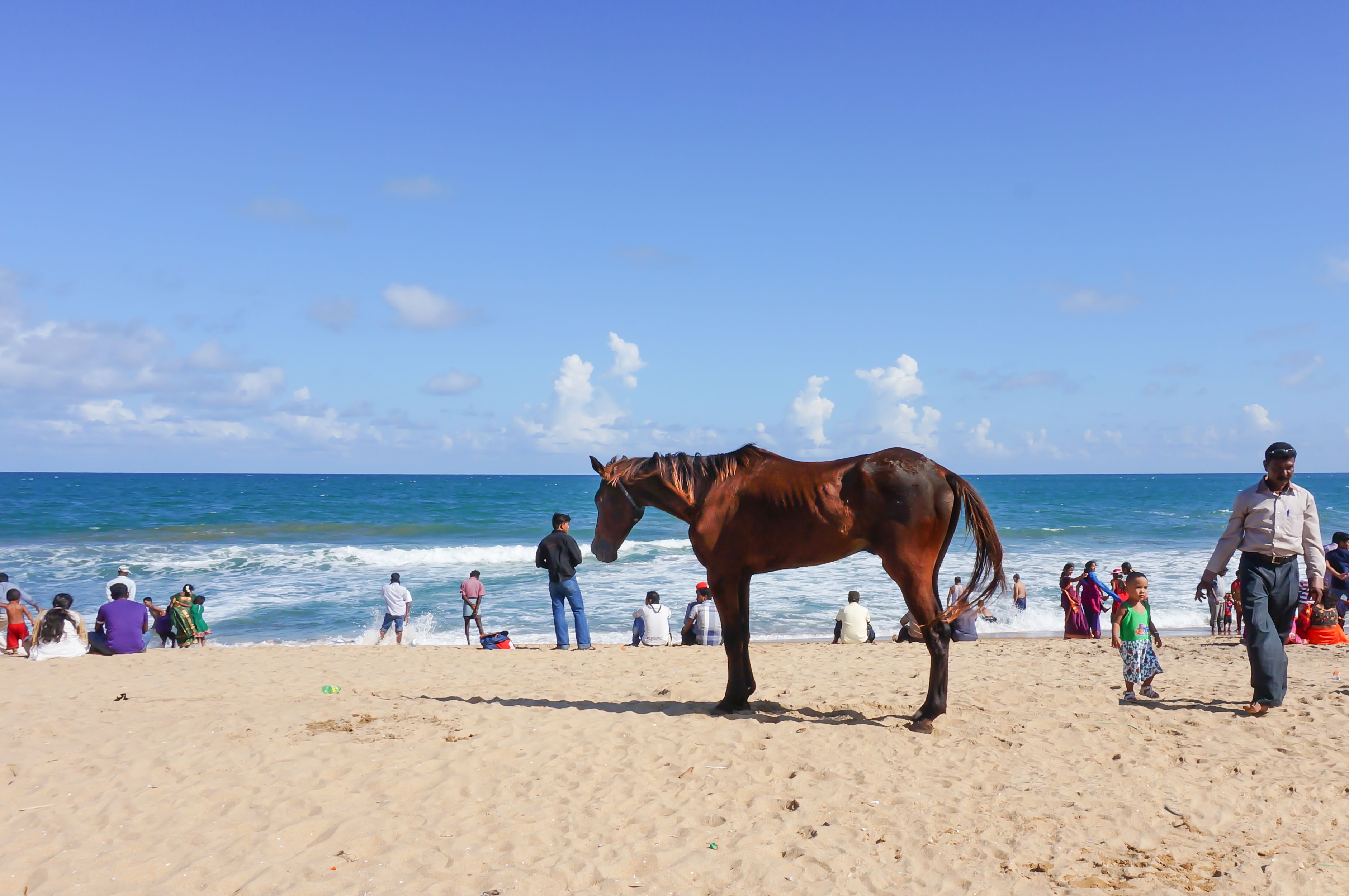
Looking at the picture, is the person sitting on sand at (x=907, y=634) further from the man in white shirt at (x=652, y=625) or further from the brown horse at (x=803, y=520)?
the brown horse at (x=803, y=520)

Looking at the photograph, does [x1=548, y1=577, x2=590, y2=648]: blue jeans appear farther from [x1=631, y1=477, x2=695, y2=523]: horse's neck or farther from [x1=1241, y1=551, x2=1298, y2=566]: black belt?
[x1=1241, y1=551, x2=1298, y2=566]: black belt

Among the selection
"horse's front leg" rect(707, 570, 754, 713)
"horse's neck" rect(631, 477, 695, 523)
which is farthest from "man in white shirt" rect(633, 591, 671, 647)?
"horse's neck" rect(631, 477, 695, 523)

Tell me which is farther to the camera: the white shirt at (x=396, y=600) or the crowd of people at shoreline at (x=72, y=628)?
the white shirt at (x=396, y=600)

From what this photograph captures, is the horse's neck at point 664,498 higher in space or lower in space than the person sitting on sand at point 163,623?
higher

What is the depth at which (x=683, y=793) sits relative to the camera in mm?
5207

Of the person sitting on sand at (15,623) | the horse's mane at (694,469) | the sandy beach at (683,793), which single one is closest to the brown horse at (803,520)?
the horse's mane at (694,469)

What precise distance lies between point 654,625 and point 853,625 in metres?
3.39

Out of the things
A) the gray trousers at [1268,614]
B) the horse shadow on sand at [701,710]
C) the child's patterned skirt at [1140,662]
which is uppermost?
the gray trousers at [1268,614]

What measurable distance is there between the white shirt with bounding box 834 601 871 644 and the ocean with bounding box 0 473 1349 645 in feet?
12.2

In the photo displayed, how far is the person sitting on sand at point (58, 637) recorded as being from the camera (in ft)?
39.5

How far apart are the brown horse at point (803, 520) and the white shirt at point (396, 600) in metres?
10.2

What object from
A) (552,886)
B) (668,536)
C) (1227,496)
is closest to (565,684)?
(552,886)

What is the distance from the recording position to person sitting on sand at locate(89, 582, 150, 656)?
491 inches

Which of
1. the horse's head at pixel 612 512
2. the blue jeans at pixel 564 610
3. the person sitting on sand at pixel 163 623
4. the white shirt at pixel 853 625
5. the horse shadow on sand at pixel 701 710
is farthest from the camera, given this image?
the person sitting on sand at pixel 163 623
